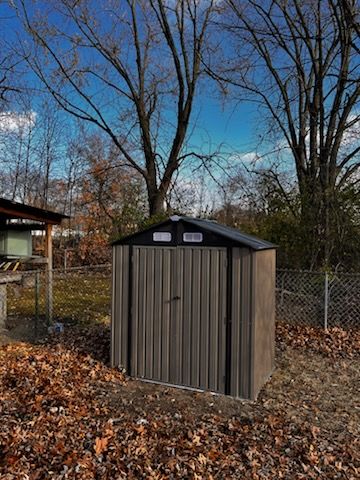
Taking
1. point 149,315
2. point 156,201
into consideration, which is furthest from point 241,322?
point 156,201

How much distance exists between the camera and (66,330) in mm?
7148

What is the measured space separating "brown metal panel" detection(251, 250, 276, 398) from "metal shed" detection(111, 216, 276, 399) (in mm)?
12

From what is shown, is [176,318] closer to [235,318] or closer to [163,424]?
[235,318]

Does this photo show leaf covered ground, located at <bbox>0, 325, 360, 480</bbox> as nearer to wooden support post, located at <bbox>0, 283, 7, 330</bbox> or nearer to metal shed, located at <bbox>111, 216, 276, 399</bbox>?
metal shed, located at <bbox>111, 216, 276, 399</bbox>

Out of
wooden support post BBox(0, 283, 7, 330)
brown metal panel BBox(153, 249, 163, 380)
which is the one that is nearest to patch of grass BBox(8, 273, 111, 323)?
wooden support post BBox(0, 283, 7, 330)

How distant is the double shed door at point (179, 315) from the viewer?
4512 millimetres

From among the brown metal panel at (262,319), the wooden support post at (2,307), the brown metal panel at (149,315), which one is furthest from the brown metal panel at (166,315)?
the wooden support post at (2,307)

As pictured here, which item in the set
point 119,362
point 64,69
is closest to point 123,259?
point 119,362

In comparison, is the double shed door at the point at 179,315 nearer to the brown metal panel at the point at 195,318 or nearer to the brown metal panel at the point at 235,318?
the brown metal panel at the point at 195,318

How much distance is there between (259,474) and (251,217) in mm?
7733

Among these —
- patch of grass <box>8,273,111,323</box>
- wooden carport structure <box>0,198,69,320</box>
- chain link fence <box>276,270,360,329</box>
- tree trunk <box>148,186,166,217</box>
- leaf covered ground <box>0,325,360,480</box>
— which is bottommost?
leaf covered ground <box>0,325,360,480</box>

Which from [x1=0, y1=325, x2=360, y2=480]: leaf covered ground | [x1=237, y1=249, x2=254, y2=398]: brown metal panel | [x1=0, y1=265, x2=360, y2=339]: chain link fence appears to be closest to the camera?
[x1=0, y1=325, x2=360, y2=480]: leaf covered ground

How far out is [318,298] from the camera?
24.6ft

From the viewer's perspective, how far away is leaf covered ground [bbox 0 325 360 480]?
294cm
